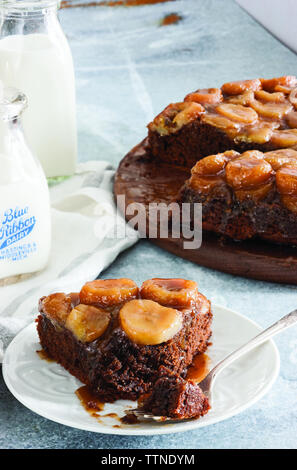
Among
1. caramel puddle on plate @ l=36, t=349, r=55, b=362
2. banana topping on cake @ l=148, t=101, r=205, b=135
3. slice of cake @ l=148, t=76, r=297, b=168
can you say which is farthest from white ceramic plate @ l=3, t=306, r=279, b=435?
banana topping on cake @ l=148, t=101, r=205, b=135

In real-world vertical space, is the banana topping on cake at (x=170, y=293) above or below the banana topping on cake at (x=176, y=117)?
above

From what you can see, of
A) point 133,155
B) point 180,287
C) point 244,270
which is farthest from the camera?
point 133,155

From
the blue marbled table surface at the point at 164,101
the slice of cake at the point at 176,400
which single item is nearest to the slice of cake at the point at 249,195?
the blue marbled table surface at the point at 164,101

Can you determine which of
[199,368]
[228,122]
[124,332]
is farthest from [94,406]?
[228,122]

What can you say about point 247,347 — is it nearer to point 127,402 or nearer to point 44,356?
point 127,402

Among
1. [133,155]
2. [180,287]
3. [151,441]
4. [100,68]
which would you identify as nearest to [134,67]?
[100,68]

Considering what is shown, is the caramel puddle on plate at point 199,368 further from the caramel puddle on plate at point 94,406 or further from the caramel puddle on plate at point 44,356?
the caramel puddle on plate at point 44,356

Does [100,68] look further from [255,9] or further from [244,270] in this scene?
[244,270]
